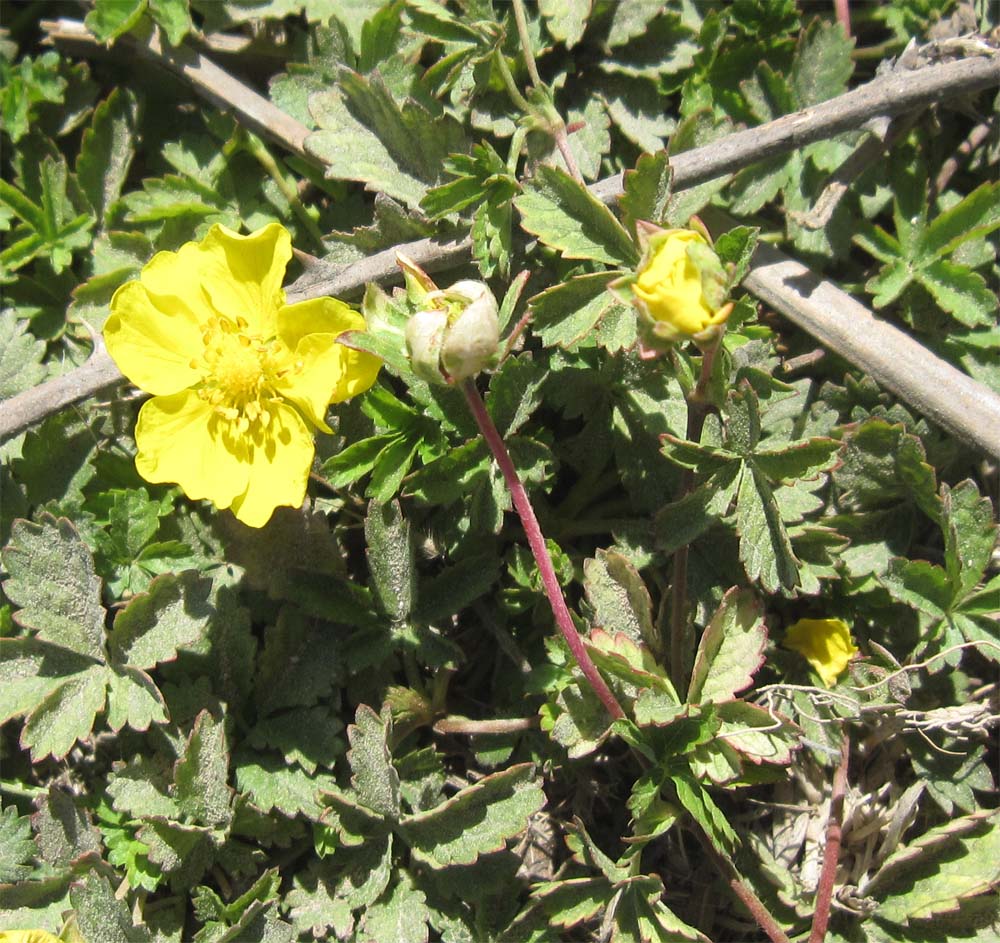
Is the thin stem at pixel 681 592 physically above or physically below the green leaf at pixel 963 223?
below

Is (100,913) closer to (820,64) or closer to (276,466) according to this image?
(276,466)

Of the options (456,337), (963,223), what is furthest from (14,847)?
(963,223)

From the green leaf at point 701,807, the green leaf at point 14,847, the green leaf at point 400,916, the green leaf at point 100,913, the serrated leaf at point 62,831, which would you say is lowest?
the green leaf at point 14,847

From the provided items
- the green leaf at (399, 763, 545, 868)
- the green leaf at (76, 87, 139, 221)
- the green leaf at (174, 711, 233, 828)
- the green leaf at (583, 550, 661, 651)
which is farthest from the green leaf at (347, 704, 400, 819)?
the green leaf at (76, 87, 139, 221)

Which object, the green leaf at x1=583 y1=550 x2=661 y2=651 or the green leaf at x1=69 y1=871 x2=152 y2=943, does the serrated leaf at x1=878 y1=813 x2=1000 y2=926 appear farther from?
the green leaf at x1=69 y1=871 x2=152 y2=943

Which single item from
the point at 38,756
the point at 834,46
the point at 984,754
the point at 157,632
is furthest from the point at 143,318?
the point at 984,754

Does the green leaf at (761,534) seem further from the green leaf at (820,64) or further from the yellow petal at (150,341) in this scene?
the yellow petal at (150,341)

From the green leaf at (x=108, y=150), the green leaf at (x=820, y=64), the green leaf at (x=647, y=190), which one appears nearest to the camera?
the green leaf at (x=647, y=190)

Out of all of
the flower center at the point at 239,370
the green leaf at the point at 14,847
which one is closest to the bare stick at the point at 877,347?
the flower center at the point at 239,370
